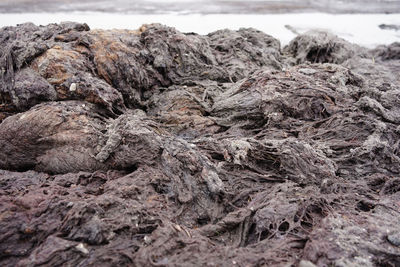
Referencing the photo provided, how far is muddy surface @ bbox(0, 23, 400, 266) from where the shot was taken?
179 centimetres

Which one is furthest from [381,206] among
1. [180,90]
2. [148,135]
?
[180,90]

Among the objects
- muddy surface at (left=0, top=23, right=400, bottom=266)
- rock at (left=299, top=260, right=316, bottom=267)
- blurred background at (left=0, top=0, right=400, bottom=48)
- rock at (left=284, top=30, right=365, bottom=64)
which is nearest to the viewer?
rock at (left=299, top=260, right=316, bottom=267)

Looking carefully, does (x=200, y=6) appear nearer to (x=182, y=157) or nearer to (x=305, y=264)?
(x=182, y=157)

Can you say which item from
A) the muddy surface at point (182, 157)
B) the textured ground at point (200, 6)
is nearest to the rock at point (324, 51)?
the muddy surface at point (182, 157)

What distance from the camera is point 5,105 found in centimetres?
298

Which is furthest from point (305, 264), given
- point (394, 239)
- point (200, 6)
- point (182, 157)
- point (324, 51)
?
point (200, 6)

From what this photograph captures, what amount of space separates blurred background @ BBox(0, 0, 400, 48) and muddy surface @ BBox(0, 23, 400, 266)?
437 centimetres

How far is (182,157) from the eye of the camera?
2.35m

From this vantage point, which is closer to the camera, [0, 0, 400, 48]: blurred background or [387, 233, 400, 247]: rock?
[387, 233, 400, 247]: rock

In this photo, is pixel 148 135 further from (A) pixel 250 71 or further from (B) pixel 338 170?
(A) pixel 250 71

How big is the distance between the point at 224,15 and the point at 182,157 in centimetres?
798

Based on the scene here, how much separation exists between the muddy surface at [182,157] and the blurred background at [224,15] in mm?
4371

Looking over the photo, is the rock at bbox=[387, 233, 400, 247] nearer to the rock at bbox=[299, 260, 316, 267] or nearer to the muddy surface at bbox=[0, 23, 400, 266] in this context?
the muddy surface at bbox=[0, 23, 400, 266]

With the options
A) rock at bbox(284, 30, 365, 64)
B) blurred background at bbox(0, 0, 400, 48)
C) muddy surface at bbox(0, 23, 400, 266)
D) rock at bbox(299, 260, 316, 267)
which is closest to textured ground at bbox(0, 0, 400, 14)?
blurred background at bbox(0, 0, 400, 48)
